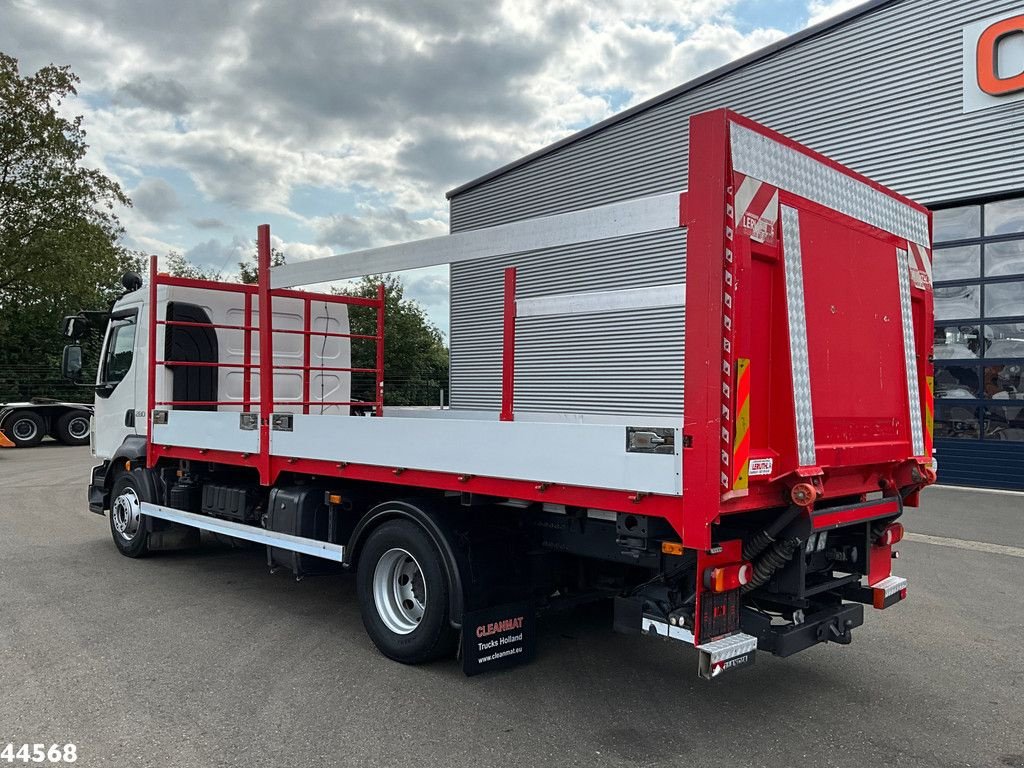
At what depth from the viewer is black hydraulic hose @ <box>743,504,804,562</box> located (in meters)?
3.48

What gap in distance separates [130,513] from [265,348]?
3.02 metres

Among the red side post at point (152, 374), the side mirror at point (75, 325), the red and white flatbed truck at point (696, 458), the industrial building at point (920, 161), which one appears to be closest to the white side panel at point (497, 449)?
the red and white flatbed truck at point (696, 458)

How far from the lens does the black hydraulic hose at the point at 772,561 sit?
3.58 metres

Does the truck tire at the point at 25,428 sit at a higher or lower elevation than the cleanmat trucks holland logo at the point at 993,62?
Answer: lower

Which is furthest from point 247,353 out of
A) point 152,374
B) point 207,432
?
point 207,432

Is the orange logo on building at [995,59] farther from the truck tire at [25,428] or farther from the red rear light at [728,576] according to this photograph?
the truck tire at [25,428]

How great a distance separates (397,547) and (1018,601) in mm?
5148

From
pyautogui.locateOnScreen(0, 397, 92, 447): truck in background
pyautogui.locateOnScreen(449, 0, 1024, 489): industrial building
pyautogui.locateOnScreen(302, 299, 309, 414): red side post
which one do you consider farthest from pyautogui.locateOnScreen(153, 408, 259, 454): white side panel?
pyautogui.locateOnScreen(0, 397, 92, 447): truck in background

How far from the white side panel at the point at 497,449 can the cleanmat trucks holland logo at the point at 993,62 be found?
11723mm

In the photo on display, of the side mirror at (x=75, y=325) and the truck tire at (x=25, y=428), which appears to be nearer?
the side mirror at (x=75, y=325)

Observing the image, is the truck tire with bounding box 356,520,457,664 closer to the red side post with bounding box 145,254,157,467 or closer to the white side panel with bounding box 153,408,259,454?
the white side panel with bounding box 153,408,259,454

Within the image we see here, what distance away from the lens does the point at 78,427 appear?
73.3 ft

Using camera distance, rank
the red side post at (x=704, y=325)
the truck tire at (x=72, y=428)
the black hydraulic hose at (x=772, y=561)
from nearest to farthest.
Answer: the red side post at (x=704, y=325) < the black hydraulic hose at (x=772, y=561) < the truck tire at (x=72, y=428)

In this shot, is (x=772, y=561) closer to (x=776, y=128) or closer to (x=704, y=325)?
A: (x=704, y=325)
